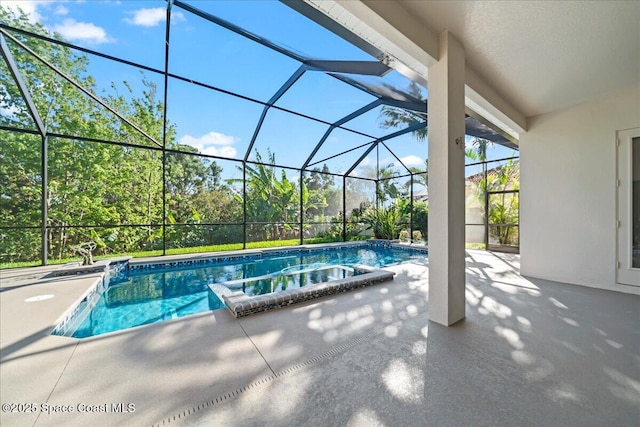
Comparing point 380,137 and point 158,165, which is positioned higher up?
point 380,137

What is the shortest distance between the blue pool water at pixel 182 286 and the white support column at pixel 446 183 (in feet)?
9.84

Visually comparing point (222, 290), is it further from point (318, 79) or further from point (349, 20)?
point (318, 79)

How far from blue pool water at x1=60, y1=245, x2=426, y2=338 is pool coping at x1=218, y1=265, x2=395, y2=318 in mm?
638

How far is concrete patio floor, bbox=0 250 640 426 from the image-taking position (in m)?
1.53

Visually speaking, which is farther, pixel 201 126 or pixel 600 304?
pixel 201 126

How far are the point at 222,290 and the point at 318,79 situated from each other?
17.6ft

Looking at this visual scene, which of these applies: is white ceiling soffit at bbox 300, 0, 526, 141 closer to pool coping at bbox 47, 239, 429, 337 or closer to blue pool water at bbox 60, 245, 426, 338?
pool coping at bbox 47, 239, 429, 337

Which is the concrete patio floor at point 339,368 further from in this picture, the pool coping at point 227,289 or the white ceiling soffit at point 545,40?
the white ceiling soffit at point 545,40

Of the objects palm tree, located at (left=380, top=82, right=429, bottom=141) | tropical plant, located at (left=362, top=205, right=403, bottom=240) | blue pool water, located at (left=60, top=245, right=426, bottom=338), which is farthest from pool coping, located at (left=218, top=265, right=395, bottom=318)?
tropical plant, located at (left=362, top=205, right=403, bottom=240)

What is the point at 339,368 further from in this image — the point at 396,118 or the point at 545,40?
the point at 396,118

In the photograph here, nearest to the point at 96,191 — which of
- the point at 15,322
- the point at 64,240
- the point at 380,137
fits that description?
the point at 64,240

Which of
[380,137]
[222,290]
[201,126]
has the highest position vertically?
[201,126]

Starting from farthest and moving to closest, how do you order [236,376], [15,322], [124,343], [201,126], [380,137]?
[201,126] < [380,137] < [15,322] < [124,343] < [236,376]

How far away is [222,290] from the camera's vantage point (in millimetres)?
4219
